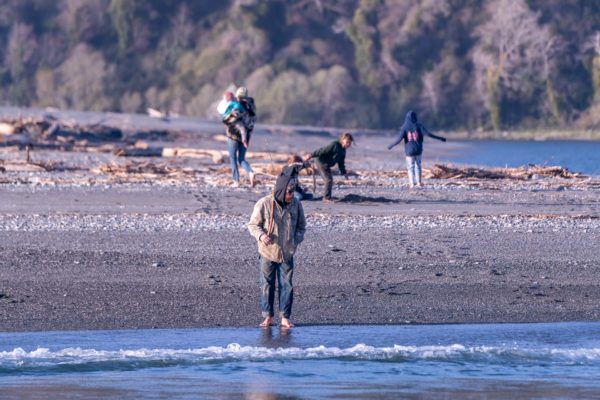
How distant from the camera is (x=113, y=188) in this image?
2097cm

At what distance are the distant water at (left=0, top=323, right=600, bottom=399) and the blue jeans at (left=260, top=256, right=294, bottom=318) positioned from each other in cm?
21

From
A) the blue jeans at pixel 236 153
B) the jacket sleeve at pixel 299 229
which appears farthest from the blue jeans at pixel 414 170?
the jacket sleeve at pixel 299 229

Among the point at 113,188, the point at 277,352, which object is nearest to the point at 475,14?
the point at 113,188

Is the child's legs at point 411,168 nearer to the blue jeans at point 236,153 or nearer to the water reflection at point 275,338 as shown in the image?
the blue jeans at point 236,153

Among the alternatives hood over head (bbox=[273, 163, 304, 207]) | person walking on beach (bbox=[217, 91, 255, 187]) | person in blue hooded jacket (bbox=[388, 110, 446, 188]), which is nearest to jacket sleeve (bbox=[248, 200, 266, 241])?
hood over head (bbox=[273, 163, 304, 207])

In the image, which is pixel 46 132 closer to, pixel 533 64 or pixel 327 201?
pixel 327 201

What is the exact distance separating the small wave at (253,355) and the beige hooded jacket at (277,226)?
87 cm

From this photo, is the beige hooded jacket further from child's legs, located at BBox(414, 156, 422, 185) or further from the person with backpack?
child's legs, located at BBox(414, 156, 422, 185)

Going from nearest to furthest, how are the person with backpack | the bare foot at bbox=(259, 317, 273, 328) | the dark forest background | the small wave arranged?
the small wave
the bare foot at bbox=(259, 317, 273, 328)
the person with backpack
the dark forest background

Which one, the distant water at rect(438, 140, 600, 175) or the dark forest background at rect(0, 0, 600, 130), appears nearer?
the distant water at rect(438, 140, 600, 175)

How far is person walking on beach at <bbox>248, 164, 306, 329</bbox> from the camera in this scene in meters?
10.6

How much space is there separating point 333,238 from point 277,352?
17.2 feet

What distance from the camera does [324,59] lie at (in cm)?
7256

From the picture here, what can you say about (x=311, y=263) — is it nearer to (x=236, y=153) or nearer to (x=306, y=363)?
(x=306, y=363)
